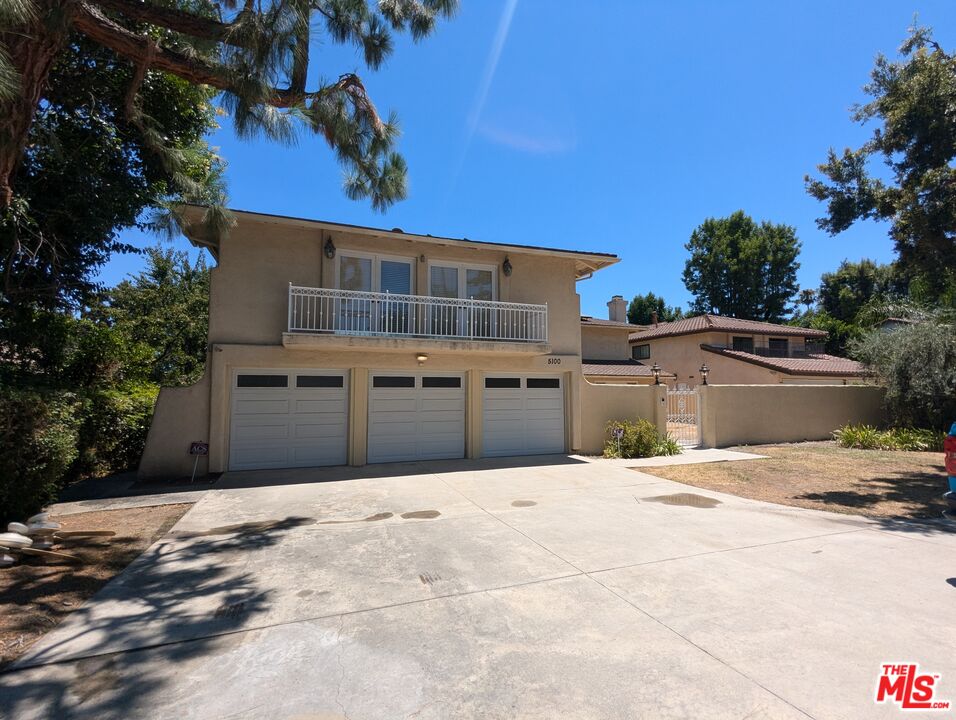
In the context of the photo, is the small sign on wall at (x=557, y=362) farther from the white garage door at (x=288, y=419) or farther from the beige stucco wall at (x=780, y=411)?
the white garage door at (x=288, y=419)

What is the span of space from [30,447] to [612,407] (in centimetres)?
1238

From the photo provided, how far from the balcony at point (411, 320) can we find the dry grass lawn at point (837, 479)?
4668 millimetres

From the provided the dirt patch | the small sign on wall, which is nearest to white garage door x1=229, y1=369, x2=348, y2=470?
the dirt patch

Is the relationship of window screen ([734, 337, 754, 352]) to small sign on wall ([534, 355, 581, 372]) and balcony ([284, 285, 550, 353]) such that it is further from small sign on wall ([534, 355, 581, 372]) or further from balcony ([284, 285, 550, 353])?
balcony ([284, 285, 550, 353])

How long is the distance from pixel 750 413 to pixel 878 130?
26.8 feet

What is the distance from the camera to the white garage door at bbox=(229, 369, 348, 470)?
35.3ft

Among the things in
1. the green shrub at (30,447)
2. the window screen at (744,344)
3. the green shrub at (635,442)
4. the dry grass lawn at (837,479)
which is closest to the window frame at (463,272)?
the green shrub at (635,442)

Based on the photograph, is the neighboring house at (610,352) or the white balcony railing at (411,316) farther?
the neighboring house at (610,352)

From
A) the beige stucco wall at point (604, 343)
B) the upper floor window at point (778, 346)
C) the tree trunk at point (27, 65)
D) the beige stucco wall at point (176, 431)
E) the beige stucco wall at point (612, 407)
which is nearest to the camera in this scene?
the tree trunk at point (27, 65)

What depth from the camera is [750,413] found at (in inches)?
603

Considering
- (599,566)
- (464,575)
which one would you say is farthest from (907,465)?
(464,575)

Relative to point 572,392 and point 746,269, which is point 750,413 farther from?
point 746,269

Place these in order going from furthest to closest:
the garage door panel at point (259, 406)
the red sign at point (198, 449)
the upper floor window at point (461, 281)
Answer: the upper floor window at point (461, 281) → the garage door panel at point (259, 406) → the red sign at point (198, 449)

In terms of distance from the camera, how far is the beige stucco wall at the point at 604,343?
23.1 meters
